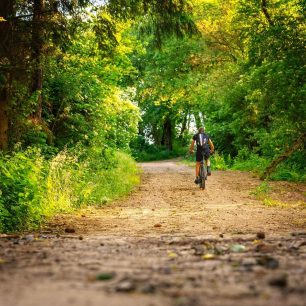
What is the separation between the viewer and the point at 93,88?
1609 cm

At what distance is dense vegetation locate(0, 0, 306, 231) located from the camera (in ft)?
33.7

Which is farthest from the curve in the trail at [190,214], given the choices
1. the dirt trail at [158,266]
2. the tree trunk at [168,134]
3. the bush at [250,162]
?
the tree trunk at [168,134]

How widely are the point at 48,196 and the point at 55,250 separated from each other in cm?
524

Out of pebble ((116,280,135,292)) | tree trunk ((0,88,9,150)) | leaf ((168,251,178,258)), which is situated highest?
tree trunk ((0,88,9,150))

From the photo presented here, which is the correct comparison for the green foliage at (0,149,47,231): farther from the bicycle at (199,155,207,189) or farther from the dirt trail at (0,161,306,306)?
the bicycle at (199,155,207,189)

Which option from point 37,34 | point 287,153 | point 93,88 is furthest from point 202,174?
point 37,34

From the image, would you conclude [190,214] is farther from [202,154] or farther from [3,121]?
[202,154]

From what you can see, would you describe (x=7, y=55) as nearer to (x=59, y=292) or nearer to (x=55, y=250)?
(x=55, y=250)

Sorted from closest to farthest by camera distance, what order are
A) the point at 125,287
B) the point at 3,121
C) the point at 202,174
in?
1. the point at 125,287
2. the point at 3,121
3. the point at 202,174

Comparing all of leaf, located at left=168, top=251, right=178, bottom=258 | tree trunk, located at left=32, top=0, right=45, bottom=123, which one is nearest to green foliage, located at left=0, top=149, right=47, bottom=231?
tree trunk, located at left=32, top=0, right=45, bottom=123

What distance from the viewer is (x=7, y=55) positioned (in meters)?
10.2

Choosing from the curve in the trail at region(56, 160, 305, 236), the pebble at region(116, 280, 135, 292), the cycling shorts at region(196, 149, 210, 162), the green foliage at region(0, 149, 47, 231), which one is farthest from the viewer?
the cycling shorts at region(196, 149, 210, 162)

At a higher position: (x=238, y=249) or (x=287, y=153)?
(x=287, y=153)

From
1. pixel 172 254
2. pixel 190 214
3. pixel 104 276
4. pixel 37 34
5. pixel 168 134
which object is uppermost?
pixel 168 134
